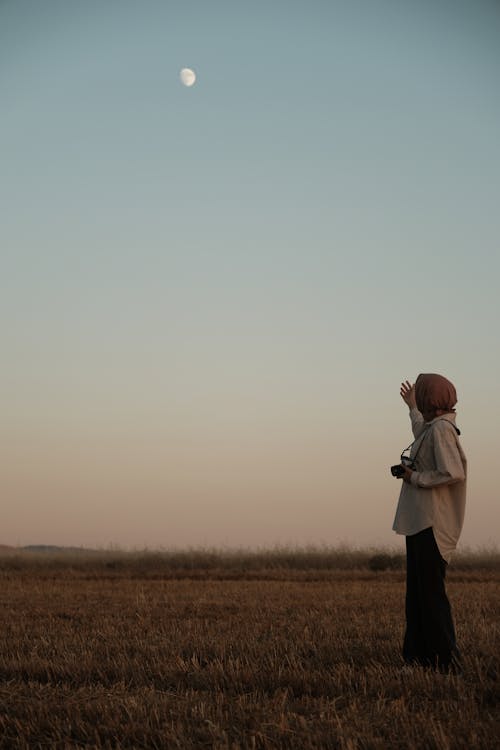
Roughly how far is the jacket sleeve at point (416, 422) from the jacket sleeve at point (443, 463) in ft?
1.48

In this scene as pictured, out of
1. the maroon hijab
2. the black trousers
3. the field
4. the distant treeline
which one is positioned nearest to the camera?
the field

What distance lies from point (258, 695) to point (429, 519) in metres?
2.05

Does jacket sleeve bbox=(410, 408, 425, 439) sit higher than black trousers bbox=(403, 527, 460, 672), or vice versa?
jacket sleeve bbox=(410, 408, 425, 439)

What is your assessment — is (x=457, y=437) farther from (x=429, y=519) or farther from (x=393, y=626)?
(x=393, y=626)

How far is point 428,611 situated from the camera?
7129 millimetres

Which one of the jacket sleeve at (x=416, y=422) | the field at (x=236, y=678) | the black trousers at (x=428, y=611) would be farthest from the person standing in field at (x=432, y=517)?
the field at (x=236, y=678)

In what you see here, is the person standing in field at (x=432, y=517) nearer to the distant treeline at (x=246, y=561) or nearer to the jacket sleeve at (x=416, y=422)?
the jacket sleeve at (x=416, y=422)

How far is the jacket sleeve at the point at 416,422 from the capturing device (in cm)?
776

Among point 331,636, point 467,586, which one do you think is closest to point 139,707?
point 331,636

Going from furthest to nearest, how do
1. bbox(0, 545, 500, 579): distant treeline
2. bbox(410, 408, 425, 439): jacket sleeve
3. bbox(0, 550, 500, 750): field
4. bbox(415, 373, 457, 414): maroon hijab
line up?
bbox(0, 545, 500, 579): distant treeline → bbox(410, 408, 425, 439): jacket sleeve → bbox(415, 373, 457, 414): maroon hijab → bbox(0, 550, 500, 750): field

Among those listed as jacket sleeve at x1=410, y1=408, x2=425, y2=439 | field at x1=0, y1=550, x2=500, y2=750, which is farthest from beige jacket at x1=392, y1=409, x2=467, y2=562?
field at x1=0, y1=550, x2=500, y2=750

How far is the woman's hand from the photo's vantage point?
814 cm

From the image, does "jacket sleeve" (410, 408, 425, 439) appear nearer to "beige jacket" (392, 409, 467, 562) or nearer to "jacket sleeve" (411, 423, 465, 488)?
"beige jacket" (392, 409, 467, 562)

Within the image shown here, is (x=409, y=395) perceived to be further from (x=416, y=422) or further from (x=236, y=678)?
(x=236, y=678)
